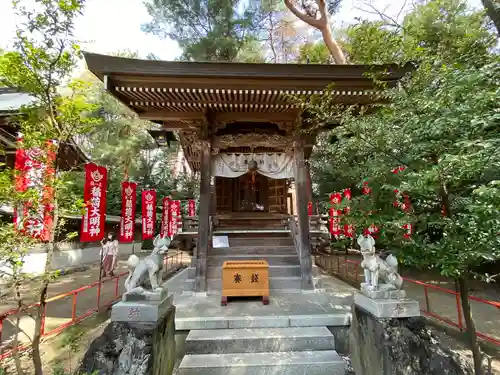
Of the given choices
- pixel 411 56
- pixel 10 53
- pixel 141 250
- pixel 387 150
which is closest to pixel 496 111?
pixel 387 150

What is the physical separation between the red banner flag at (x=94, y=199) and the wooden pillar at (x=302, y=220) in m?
4.77

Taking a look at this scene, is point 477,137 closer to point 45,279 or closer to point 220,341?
point 220,341

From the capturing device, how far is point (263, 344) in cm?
390

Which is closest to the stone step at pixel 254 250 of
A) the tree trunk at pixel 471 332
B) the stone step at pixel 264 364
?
the stone step at pixel 264 364

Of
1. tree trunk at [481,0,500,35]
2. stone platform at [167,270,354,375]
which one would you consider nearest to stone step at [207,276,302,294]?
stone platform at [167,270,354,375]

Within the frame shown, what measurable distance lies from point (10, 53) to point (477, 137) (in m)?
5.02

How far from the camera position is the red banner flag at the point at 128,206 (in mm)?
8383

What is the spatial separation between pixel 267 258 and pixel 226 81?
4631 mm

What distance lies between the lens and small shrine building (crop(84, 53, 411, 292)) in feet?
16.0

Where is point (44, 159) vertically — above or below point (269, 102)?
below

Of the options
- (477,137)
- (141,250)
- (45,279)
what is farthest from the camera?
(141,250)

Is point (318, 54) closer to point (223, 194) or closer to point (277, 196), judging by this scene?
point (277, 196)

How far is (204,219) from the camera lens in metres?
6.25

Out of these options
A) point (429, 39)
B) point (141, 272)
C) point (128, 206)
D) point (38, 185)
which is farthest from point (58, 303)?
point (429, 39)
